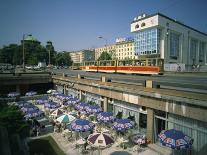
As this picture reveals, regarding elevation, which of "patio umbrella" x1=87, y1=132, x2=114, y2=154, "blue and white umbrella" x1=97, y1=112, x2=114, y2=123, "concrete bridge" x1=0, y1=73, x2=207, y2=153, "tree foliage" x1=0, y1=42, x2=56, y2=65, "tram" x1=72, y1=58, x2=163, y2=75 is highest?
"tree foliage" x1=0, y1=42, x2=56, y2=65

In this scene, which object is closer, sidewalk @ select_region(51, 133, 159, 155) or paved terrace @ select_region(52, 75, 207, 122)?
paved terrace @ select_region(52, 75, 207, 122)

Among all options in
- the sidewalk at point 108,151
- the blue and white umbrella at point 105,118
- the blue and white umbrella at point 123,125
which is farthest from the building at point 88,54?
the blue and white umbrella at point 123,125

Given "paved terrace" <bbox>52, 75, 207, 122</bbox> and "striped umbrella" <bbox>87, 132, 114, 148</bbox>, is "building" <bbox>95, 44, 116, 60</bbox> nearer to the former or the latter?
"paved terrace" <bbox>52, 75, 207, 122</bbox>

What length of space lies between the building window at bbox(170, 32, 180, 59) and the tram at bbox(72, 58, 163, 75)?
4740 centimetres

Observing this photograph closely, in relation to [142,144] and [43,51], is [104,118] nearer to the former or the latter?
[142,144]

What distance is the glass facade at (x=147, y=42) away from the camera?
2965 inches

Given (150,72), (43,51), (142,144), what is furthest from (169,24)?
(142,144)

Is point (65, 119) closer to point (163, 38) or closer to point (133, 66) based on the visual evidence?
point (133, 66)

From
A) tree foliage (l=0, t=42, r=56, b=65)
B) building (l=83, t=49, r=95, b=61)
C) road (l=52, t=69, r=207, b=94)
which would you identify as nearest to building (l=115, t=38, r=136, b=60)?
tree foliage (l=0, t=42, r=56, b=65)

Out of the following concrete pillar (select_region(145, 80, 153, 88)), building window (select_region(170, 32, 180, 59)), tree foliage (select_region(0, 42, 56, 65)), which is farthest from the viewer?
tree foliage (select_region(0, 42, 56, 65))

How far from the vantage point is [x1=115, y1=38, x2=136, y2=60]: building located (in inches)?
4708

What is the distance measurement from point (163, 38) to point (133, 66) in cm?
4940

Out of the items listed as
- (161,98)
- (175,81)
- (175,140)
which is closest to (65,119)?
(161,98)

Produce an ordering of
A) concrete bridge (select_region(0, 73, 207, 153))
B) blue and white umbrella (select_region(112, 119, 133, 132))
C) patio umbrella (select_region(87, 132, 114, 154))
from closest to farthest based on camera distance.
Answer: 1. concrete bridge (select_region(0, 73, 207, 153))
2. patio umbrella (select_region(87, 132, 114, 154))
3. blue and white umbrella (select_region(112, 119, 133, 132))
